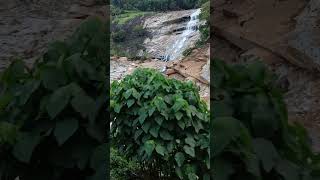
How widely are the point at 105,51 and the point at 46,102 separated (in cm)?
11

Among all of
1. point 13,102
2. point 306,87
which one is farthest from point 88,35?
point 306,87

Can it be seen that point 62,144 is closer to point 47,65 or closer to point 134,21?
point 47,65

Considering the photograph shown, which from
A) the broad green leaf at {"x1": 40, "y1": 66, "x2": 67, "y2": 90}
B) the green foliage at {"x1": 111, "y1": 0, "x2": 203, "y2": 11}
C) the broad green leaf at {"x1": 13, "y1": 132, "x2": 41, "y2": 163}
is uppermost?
the green foliage at {"x1": 111, "y1": 0, "x2": 203, "y2": 11}

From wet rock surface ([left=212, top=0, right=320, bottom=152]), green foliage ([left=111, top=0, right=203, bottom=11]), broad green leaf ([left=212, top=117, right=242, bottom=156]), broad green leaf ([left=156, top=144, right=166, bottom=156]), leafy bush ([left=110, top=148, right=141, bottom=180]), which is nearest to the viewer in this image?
broad green leaf ([left=212, top=117, right=242, bottom=156])

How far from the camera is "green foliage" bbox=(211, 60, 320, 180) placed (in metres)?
0.52

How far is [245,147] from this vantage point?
0.52 meters

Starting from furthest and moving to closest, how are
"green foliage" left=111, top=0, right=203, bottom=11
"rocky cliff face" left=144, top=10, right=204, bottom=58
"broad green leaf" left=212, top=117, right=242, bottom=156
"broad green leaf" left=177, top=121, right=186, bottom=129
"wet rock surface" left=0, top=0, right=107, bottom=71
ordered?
"wet rock surface" left=0, top=0, right=107, bottom=71, "broad green leaf" left=177, top=121, right=186, bottom=129, "rocky cliff face" left=144, top=10, right=204, bottom=58, "green foliage" left=111, top=0, right=203, bottom=11, "broad green leaf" left=212, top=117, right=242, bottom=156

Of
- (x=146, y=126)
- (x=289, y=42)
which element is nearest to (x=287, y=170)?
(x=146, y=126)

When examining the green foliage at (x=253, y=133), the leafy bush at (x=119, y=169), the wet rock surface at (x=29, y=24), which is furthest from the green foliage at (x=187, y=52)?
the wet rock surface at (x=29, y=24)

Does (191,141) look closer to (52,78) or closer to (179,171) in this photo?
(179,171)

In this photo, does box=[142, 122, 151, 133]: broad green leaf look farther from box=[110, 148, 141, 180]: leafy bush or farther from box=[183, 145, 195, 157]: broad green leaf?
box=[110, 148, 141, 180]: leafy bush

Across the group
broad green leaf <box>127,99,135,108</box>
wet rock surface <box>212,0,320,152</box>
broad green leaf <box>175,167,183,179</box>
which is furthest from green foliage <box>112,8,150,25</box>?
wet rock surface <box>212,0,320,152</box>

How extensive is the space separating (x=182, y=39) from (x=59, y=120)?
0.74 meters

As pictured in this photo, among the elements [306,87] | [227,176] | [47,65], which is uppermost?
[47,65]
